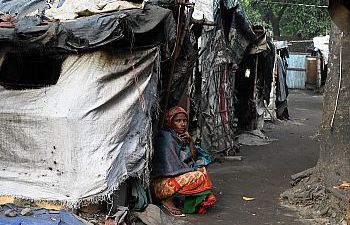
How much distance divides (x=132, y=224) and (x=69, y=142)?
1.24 meters

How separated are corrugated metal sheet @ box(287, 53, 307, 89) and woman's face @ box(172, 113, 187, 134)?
905 inches

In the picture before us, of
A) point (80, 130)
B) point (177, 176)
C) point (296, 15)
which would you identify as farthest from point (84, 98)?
point (296, 15)

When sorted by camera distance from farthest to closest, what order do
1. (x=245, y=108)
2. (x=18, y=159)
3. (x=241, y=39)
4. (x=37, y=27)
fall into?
(x=245, y=108)
(x=241, y=39)
(x=18, y=159)
(x=37, y=27)

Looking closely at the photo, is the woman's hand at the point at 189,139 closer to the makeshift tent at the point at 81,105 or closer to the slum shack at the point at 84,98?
the slum shack at the point at 84,98

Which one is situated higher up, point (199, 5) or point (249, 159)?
point (199, 5)

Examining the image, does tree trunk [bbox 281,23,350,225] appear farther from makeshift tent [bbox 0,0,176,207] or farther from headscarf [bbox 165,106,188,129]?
makeshift tent [bbox 0,0,176,207]

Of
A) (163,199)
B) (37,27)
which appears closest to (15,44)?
(37,27)

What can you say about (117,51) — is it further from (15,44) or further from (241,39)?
(241,39)

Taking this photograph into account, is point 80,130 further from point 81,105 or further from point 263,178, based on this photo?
point 263,178

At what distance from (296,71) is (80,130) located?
994 inches

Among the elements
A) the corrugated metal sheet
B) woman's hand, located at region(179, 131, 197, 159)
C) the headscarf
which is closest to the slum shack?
the headscarf

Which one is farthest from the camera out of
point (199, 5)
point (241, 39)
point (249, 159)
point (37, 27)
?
point (241, 39)

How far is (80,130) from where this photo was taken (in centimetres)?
587

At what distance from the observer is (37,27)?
588 centimetres
